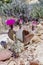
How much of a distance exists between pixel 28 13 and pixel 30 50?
5.80 ft

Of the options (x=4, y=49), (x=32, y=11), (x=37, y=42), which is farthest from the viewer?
(x=32, y=11)

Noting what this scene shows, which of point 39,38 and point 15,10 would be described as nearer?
point 39,38

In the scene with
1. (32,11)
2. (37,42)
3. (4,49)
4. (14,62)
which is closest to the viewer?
(14,62)

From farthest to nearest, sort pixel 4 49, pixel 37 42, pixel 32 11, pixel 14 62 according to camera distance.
Result: pixel 32 11 < pixel 37 42 < pixel 4 49 < pixel 14 62

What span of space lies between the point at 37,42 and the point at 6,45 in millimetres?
473

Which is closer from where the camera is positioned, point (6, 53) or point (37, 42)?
point (6, 53)

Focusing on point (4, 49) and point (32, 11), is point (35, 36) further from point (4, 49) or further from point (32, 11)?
point (32, 11)

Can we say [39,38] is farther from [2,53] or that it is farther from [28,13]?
[28,13]

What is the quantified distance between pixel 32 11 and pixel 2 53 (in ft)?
6.52

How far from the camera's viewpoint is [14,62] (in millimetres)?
2617

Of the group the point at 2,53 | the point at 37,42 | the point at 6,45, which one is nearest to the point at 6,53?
the point at 2,53

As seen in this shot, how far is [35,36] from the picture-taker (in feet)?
10.9

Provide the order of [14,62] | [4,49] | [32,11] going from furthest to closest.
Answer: [32,11]
[4,49]
[14,62]

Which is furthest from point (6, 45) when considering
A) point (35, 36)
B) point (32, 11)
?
point (32, 11)
